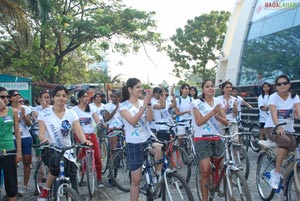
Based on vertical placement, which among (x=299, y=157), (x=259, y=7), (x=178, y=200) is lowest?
(x=178, y=200)

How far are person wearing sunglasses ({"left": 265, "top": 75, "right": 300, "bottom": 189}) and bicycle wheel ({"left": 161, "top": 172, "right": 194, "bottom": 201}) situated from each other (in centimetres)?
145

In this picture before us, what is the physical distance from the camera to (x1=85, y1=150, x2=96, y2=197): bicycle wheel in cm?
649

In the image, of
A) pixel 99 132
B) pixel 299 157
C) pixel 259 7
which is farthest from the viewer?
pixel 259 7

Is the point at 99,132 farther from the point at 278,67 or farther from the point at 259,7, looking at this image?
the point at 259,7

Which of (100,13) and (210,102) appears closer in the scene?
(210,102)

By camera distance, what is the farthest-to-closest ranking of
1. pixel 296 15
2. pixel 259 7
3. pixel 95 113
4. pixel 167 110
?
pixel 259 7
pixel 296 15
pixel 167 110
pixel 95 113

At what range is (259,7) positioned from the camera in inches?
651

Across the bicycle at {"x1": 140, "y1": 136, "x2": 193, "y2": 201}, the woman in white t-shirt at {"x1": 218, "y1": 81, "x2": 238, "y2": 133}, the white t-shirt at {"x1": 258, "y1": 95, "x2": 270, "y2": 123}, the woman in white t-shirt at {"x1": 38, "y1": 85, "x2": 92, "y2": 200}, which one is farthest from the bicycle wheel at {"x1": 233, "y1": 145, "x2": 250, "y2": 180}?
the woman in white t-shirt at {"x1": 38, "y1": 85, "x2": 92, "y2": 200}

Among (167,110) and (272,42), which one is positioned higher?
(272,42)

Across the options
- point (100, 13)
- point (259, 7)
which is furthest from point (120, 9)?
point (259, 7)

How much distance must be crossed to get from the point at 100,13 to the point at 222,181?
16817 mm

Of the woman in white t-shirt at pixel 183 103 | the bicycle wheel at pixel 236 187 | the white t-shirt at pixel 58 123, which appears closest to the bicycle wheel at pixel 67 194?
the white t-shirt at pixel 58 123

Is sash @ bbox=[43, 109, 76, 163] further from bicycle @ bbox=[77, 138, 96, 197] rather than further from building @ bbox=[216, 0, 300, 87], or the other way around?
building @ bbox=[216, 0, 300, 87]

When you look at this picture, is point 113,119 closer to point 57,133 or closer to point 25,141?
point 25,141
